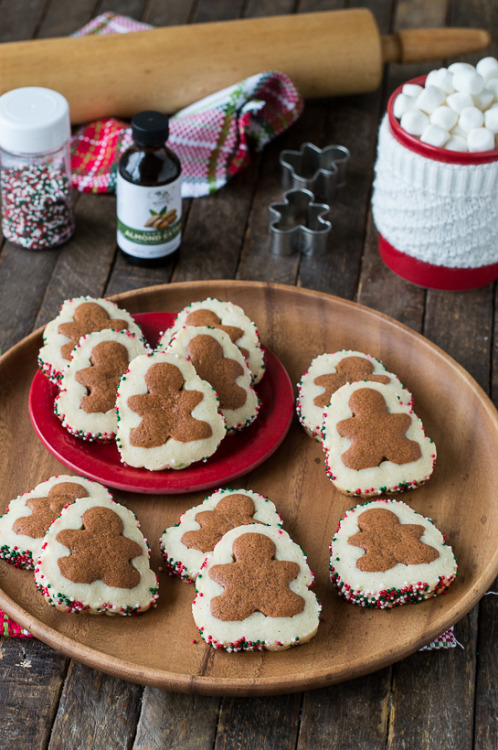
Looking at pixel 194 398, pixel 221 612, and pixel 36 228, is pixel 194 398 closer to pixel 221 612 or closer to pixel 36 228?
pixel 221 612

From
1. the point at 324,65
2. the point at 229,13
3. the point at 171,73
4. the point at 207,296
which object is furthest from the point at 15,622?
the point at 229,13

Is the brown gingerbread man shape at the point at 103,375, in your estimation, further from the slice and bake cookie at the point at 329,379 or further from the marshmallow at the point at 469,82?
the marshmallow at the point at 469,82

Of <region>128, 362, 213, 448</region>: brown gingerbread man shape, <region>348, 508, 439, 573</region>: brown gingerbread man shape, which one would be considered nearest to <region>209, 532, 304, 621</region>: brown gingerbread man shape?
<region>348, 508, 439, 573</region>: brown gingerbread man shape

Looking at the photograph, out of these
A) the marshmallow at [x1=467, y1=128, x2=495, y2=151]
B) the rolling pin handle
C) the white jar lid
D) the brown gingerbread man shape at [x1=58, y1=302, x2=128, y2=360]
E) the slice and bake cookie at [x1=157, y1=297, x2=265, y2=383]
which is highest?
the marshmallow at [x1=467, y1=128, x2=495, y2=151]

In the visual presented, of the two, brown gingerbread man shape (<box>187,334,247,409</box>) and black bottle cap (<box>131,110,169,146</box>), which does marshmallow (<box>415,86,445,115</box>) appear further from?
brown gingerbread man shape (<box>187,334,247,409</box>)

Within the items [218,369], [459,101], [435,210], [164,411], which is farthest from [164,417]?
[459,101]

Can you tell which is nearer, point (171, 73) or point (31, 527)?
point (31, 527)
